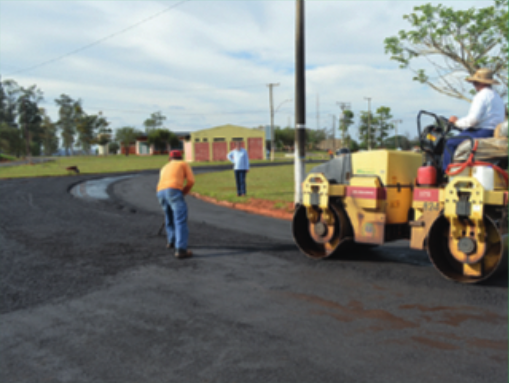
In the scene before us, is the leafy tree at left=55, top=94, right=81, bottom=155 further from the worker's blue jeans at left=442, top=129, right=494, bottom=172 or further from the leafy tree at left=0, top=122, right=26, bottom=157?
the worker's blue jeans at left=442, top=129, right=494, bottom=172

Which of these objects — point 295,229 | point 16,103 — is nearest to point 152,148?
point 16,103

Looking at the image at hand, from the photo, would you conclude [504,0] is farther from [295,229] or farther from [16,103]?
[16,103]

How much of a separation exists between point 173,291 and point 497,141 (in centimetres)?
406

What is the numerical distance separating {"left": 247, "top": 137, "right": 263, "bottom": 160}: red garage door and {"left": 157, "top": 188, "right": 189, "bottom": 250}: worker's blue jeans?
5319cm

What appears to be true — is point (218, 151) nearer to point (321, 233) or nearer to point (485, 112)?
point (321, 233)

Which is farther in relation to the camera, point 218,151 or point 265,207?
point 218,151

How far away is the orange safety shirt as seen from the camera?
6844mm

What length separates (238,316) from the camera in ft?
13.8

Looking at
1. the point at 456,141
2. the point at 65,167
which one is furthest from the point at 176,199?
the point at 65,167

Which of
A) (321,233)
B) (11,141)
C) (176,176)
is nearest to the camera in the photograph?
(321,233)

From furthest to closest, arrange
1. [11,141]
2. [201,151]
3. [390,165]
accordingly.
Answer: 1. [11,141]
2. [201,151]
3. [390,165]

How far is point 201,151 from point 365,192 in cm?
5407

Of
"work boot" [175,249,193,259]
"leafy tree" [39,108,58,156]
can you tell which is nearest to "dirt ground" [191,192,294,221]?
"work boot" [175,249,193,259]

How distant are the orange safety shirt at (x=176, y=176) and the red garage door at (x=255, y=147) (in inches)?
2095
